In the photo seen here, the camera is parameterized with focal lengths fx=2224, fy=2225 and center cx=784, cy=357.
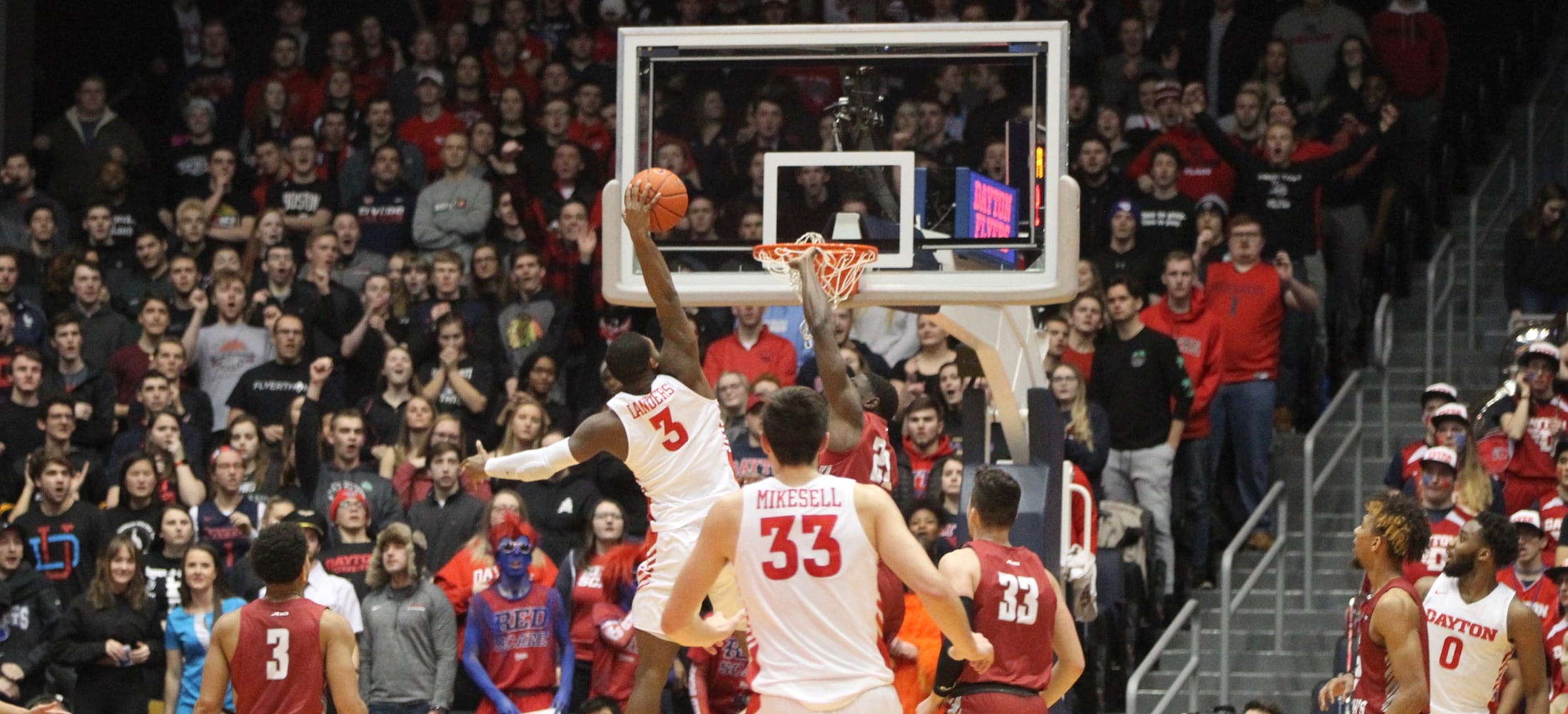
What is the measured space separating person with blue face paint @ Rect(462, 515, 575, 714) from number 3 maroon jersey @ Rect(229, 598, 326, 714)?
4.10 metres

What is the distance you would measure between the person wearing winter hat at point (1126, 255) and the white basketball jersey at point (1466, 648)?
18.0ft

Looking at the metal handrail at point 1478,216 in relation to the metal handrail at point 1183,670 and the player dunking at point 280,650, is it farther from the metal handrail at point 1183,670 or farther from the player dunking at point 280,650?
the player dunking at point 280,650

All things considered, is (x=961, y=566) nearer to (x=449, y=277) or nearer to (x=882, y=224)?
(x=882, y=224)

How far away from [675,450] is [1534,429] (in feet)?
21.3

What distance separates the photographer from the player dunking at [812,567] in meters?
6.93

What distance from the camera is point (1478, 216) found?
17.8 m

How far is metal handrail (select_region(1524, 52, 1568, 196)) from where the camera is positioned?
17359 mm

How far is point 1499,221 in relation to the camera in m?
17.7

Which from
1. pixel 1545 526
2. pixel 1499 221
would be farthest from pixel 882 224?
pixel 1499 221

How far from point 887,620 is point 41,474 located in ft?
22.6

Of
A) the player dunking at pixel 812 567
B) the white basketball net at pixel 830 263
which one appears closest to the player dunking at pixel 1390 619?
the white basketball net at pixel 830 263

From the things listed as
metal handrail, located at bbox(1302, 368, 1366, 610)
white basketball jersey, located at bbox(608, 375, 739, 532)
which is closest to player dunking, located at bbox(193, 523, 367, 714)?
white basketball jersey, located at bbox(608, 375, 739, 532)

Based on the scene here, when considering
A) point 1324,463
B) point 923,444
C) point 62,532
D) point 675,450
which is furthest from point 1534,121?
point 62,532

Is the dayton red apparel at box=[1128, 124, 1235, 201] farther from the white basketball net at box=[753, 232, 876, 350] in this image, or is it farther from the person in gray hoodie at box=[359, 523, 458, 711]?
the white basketball net at box=[753, 232, 876, 350]
